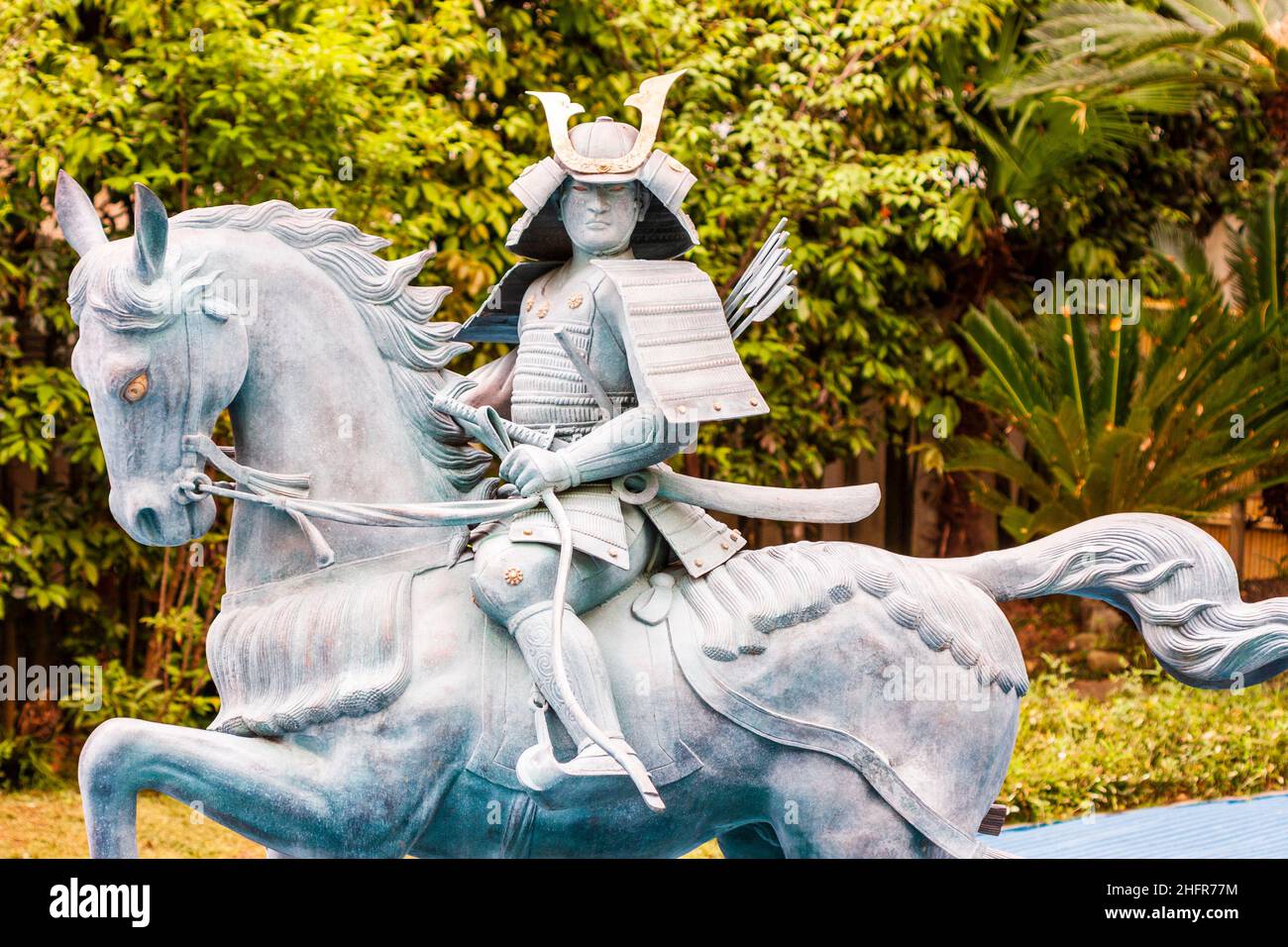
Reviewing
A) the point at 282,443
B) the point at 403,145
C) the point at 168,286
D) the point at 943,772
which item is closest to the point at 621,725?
the point at 943,772

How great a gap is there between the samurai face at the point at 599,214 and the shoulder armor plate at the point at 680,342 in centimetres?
6

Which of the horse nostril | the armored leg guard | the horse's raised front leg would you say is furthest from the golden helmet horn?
the horse's raised front leg

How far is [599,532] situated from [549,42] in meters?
6.03

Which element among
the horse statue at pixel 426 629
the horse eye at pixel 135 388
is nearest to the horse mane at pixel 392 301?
the horse statue at pixel 426 629

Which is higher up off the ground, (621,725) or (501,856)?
(621,725)

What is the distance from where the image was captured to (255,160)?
756cm

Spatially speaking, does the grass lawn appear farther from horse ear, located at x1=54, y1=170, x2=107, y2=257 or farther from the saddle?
horse ear, located at x1=54, y1=170, x2=107, y2=257

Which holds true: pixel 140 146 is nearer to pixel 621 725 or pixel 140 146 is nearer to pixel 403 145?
pixel 403 145

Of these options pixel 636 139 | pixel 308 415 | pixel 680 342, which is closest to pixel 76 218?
pixel 308 415

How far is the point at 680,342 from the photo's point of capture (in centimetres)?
371

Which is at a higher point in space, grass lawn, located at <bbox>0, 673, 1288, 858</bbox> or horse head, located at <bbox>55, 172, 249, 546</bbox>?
horse head, located at <bbox>55, 172, 249, 546</bbox>

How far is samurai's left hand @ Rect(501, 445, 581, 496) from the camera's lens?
3.64 metres

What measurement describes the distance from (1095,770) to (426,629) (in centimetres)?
523

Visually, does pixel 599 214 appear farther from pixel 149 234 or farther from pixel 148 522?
pixel 148 522
